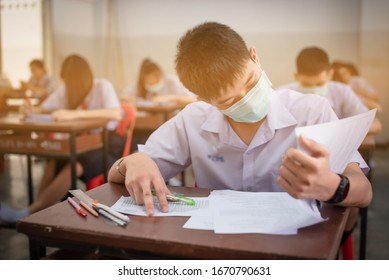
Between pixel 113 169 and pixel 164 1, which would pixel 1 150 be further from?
pixel 164 1

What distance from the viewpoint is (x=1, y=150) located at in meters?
2.63

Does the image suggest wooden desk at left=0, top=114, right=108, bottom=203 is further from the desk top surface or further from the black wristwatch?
the black wristwatch

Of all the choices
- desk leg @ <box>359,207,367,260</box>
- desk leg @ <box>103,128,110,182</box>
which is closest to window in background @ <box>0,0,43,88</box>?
desk leg @ <box>103,128,110,182</box>

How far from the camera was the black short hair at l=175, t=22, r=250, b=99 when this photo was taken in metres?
0.97

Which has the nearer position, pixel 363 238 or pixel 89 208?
pixel 89 208

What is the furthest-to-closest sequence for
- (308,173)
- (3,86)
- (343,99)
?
(3,86), (343,99), (308,173)

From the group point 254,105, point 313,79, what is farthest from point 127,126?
point 254,105

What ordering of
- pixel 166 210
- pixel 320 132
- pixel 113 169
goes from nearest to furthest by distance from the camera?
pixel 320 132, pixel 166 210, pixel 113 169

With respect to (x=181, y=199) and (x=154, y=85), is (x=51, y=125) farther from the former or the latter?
(x=154, y=85)

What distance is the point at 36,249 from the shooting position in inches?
32.4

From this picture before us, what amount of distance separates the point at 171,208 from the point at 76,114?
204 cm

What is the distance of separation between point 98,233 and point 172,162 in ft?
1.71

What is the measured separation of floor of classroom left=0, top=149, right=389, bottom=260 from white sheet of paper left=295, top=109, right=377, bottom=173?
0.97 meters
